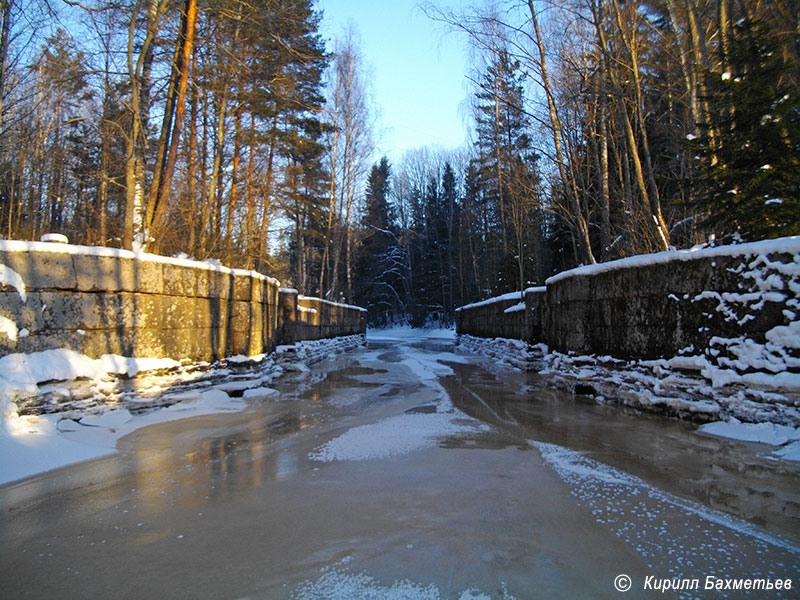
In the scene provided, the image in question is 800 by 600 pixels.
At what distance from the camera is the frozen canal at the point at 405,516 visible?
2018 millimetres

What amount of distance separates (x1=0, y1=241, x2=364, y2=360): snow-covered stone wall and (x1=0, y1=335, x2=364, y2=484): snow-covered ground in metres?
0.20

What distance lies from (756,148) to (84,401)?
32.6ft

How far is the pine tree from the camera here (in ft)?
22.6

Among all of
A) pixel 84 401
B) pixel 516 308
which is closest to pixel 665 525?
pixel 84 401

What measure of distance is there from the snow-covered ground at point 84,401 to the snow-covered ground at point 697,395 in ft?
18.1

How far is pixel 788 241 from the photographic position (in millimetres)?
4512

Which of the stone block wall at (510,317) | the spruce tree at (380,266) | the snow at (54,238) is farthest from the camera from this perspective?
the spruce tree at (380,266)

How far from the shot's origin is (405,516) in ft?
8.68

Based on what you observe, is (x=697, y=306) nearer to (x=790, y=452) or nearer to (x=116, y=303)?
(x=790, y=452)

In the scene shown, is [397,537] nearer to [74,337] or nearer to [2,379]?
[2,379]

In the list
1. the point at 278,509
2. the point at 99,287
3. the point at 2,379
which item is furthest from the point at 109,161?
the point at 278,509

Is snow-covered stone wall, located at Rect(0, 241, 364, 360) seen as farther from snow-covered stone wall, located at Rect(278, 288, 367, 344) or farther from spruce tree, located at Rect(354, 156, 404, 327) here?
spruce tree, located at Rect(354, 156, 404, 327)

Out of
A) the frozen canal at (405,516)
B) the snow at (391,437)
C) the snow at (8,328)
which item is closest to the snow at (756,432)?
the frozen canal at (405,516)

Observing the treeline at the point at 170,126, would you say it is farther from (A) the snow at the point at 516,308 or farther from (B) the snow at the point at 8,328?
(A) the snow at the point at 516,308
